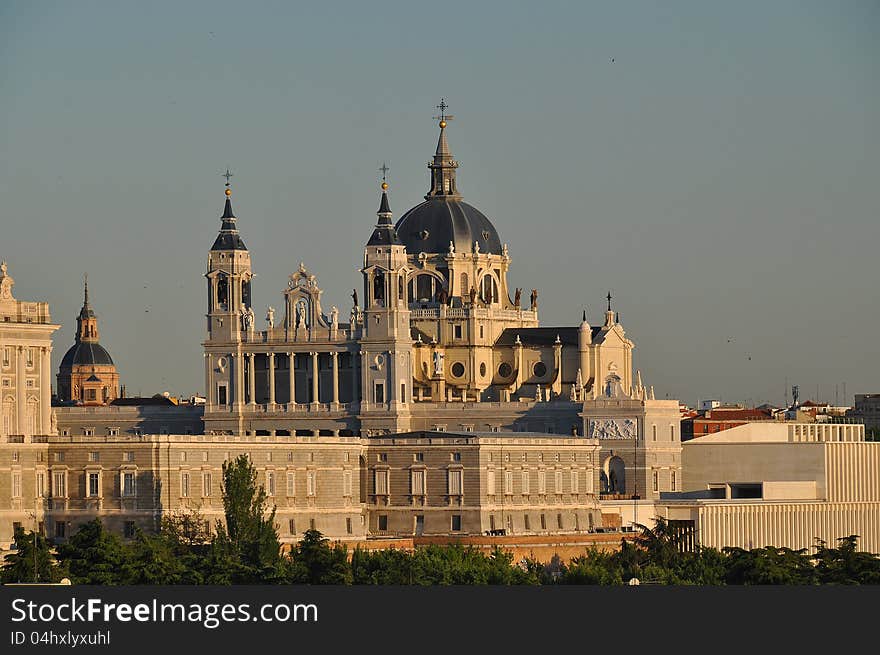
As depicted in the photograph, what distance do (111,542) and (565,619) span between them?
160 ft

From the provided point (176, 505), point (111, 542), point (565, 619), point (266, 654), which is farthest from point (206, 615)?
point (176, 505)

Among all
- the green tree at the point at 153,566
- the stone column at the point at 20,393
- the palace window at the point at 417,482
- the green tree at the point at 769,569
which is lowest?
the green tree at the point at 769,569

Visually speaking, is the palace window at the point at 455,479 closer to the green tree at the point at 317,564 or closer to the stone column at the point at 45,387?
the stone column at the point at 45,387

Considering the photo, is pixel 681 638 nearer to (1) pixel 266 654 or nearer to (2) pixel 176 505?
(1) pixel 266 654

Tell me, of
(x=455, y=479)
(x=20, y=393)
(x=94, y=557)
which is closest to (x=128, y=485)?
(x=20, y=393)

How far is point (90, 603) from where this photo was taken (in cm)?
11469

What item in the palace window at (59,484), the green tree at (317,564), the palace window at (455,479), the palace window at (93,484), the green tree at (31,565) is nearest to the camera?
the green tree at (31,565)

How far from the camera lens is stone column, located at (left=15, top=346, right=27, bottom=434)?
187 metres

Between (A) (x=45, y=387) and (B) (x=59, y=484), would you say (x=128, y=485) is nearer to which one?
(B) (x=59, y=484)

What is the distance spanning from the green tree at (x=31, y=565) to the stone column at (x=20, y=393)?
25.0m

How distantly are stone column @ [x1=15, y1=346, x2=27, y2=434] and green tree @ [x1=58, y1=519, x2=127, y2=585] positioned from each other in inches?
744

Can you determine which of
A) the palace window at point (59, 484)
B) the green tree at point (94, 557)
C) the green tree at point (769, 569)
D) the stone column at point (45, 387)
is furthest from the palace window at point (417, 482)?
the green tree at point (769, 569)

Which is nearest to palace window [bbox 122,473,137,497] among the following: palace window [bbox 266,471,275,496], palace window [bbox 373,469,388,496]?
palace window [bbox 266,471,275,496]

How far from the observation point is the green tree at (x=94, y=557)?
510 feet
